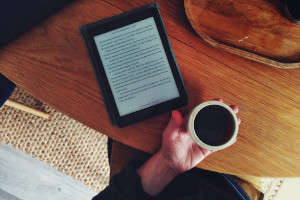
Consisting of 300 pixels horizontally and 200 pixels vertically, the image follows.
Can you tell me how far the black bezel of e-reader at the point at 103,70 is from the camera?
1.83 feet

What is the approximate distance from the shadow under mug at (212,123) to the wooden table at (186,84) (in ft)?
0.28

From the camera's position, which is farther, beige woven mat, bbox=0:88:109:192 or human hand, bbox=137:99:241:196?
beige woven mat, bbox=0:88:109:192

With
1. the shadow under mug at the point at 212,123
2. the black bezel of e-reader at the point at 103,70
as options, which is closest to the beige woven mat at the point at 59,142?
the black bezel of e-reader at the point at 103,70

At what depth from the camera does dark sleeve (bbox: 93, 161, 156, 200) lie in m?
0.64

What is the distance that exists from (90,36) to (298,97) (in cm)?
57

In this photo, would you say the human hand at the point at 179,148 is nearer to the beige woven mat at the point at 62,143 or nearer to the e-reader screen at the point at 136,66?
the e-reader screen at the point at 136,66

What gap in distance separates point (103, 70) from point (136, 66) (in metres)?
0.08

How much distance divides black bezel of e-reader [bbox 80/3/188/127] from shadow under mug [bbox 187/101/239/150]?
0.08 meters

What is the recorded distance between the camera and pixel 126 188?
0.65 metres

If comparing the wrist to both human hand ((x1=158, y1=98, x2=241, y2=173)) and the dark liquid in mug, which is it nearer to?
human hand ((x1=158, y1=98, x2=241, y2=173))

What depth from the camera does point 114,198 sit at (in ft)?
2.12

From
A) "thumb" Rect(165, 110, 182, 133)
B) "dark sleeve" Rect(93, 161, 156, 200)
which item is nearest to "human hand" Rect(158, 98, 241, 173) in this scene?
"thumb" Rect(165, 110, 182, 133)

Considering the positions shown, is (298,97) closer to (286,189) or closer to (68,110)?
(68,110)

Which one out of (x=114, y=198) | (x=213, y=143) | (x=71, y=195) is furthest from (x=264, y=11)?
(x=71, y=195)
